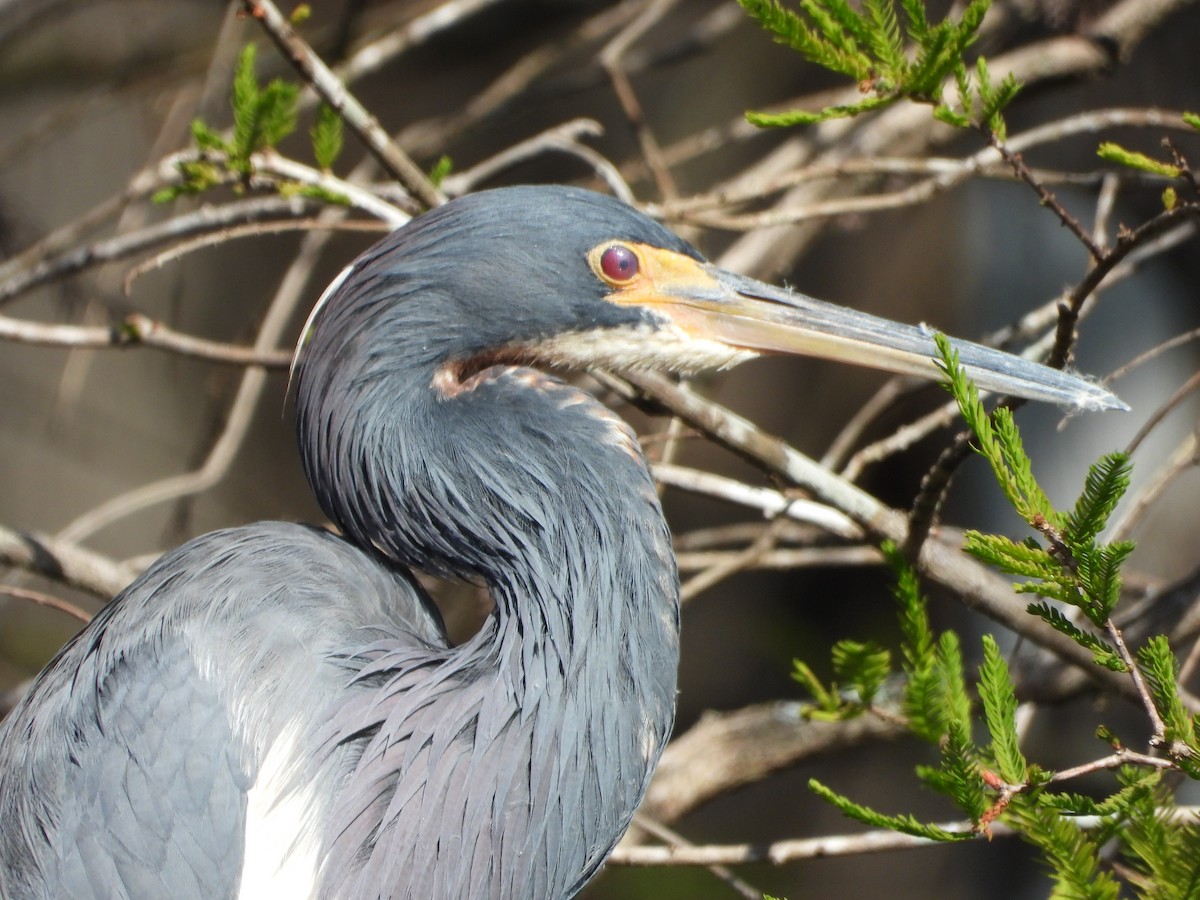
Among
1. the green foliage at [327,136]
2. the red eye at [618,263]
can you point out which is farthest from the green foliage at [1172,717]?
the green foliage at [327,136]

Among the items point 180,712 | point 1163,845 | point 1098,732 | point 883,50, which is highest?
point 883,50

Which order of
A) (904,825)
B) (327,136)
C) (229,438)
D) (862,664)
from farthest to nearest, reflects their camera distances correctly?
(229,438), (327,136), (862,664), (904,825)

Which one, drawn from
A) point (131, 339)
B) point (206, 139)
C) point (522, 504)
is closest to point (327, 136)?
point (206, 139)

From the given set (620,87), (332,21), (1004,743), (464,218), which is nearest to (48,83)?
(332,21)

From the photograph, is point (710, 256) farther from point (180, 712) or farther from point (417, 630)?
point (180, 712)

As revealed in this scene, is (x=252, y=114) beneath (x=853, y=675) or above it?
above

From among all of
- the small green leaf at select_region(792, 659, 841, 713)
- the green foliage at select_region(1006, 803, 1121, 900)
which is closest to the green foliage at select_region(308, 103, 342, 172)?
the small green leaf at select_region(792, 659, 841, 713)

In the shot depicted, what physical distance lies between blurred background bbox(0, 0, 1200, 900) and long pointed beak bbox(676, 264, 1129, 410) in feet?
5.09

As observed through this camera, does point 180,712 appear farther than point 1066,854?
Yes

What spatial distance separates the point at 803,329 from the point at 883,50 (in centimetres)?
47

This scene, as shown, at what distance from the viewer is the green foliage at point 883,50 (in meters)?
1.48

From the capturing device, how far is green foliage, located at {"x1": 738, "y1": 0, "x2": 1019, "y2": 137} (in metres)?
1.48

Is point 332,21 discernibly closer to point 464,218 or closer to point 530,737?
point 464,218

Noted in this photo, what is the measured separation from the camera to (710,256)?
4609mm
